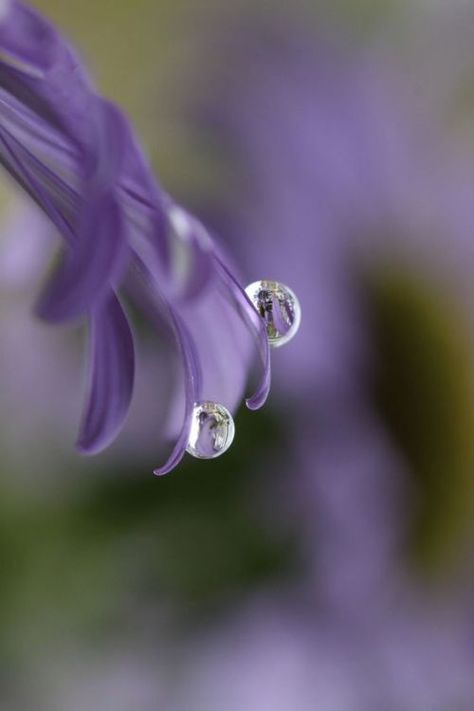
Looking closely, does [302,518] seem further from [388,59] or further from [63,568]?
[388,59]

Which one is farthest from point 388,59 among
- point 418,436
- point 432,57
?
point 418,436

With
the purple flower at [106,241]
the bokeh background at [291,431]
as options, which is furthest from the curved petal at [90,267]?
the bokeh background at [291,431]

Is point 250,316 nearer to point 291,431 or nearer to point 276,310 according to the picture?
point 276,310

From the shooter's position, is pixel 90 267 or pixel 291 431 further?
pixel 291 431

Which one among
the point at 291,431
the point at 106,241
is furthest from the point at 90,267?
the point at 291,431

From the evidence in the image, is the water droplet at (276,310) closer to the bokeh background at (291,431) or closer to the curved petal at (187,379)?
the curved petal at (187,379)

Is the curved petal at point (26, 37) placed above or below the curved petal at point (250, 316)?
above

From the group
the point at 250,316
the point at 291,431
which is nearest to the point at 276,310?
the point at 250,316
